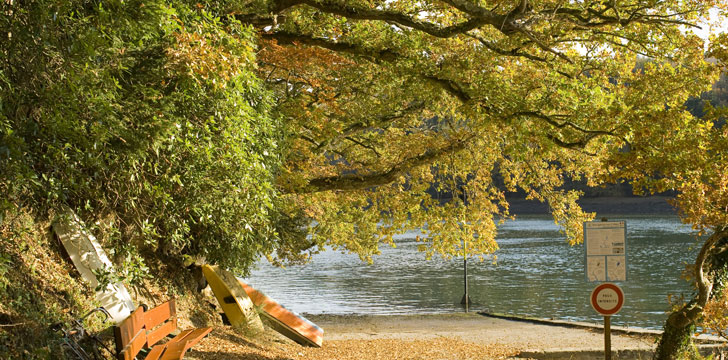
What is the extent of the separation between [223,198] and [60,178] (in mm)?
1620

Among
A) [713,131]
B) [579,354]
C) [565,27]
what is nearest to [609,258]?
[713,131]

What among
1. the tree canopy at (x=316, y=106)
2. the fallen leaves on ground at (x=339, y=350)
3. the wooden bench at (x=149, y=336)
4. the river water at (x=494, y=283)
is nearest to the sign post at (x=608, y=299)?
the tree canopy at (x=316, y=106)

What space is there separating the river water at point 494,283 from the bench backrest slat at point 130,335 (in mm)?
13741

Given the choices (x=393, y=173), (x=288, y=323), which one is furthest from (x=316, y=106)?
(x=288, y=323)

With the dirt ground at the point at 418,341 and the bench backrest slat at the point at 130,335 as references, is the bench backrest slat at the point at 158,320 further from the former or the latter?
the dirt ground at the point at 418,341

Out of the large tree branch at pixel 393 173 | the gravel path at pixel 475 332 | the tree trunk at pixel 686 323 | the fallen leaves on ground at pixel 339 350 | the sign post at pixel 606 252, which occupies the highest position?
the large tree branch at pixel 393 173

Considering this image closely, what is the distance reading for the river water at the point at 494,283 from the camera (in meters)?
24.8

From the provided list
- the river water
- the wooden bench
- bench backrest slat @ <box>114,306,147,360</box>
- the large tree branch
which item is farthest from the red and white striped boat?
the river water

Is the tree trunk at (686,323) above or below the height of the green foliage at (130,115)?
below

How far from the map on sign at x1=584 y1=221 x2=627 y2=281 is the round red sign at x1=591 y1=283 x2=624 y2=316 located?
0.84 feet

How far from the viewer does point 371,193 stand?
18703 millimetres

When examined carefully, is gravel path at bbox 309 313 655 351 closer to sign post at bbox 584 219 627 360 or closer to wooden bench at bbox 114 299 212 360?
sign post at bbox 584 219 627 360

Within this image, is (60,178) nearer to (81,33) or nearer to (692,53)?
(81,33)

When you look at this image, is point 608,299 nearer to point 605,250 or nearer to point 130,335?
point 605,250
